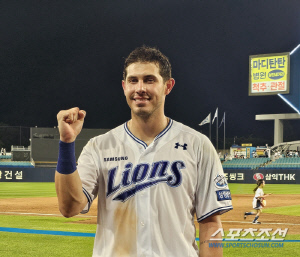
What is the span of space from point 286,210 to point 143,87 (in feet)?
48.1

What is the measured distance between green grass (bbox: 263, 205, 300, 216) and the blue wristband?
13323 millimetres

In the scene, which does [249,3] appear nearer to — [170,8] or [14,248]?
[170,8]

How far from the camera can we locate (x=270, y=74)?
4731 centimetres

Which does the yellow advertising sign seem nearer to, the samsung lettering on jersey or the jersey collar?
the jersey collar

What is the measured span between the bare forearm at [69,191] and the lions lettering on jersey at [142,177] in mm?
196

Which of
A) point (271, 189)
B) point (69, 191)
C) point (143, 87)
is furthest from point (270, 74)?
point (69, 191)

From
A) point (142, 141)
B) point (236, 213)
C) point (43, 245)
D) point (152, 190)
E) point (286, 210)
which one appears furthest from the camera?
point (286, 210)

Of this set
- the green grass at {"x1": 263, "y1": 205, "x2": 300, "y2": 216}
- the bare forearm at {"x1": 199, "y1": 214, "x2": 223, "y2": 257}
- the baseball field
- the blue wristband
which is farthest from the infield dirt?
the blue wristband

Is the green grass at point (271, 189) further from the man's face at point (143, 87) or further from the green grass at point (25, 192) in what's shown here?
the man's face at point (143, 87)

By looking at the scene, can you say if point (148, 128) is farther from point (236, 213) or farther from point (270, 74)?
point (270, 74)

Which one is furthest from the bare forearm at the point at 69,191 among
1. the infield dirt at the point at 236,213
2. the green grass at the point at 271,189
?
the green grass at the point at 271,189

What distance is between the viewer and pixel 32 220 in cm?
1284

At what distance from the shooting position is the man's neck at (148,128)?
277 centimetres

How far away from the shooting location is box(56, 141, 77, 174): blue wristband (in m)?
2.46
